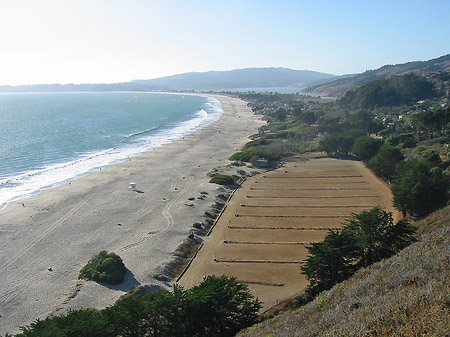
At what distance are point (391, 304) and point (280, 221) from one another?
26.3 metres

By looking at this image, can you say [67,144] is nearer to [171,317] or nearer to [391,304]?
[171,317]

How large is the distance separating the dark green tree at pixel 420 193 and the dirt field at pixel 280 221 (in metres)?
2.13

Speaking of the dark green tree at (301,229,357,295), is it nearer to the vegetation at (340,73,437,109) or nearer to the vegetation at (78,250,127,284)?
the vegetation at (78,250,127,284)

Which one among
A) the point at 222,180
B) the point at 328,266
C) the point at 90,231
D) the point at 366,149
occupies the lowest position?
the point at 90,231

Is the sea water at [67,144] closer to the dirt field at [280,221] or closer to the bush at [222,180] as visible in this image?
the bush at [222,180]

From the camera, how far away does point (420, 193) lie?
34906mm

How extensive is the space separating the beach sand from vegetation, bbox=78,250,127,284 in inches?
21.7

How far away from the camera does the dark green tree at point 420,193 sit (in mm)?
35031

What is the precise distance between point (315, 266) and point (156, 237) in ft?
55.2

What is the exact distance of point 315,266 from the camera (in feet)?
76.8

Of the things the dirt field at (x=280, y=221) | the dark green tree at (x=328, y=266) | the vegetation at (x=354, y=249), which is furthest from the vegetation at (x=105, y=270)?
the dark green tree at (x=328, y=266)

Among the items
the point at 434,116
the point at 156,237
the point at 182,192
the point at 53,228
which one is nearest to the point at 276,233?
the point at 156,237

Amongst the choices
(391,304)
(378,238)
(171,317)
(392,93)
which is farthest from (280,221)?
(392,93)

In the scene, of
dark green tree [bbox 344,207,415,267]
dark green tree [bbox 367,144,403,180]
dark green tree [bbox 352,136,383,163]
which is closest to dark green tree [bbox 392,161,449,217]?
dark green tree [bbox 344,207,415,267]
